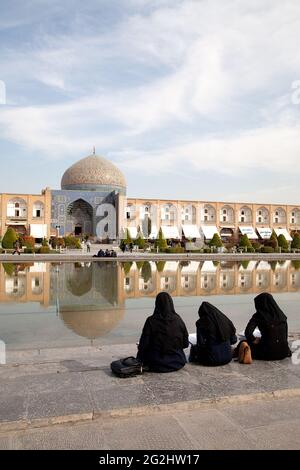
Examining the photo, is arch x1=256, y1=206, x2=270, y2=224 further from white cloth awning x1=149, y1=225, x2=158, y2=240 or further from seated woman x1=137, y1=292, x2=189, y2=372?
seated woman x1=137, y1=292, x2=189, y2=372

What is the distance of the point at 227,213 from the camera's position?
123ft

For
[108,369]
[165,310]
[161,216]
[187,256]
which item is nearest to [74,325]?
[108,369]

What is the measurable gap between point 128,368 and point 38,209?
3124 cm

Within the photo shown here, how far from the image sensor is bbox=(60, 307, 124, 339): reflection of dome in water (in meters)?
5.05

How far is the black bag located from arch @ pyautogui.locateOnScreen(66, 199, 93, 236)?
3115cm

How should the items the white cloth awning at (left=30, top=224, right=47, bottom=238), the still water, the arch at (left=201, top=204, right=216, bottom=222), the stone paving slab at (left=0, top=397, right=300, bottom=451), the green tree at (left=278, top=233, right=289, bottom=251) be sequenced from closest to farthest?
the stone paving slab at (left=0, top=397, right=300, bottom=451) → the still water → the green tree at (left=278, top=233, right=289, bottom=251) → the white cloth awning at (left=30, top=224, right=47, bottom=238) → the arch at (left=201, top=204, right=216, bottom=222)

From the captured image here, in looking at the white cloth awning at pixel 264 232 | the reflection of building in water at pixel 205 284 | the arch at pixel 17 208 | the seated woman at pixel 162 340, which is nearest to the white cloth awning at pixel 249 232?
the white cloth awning at pixel 264 232

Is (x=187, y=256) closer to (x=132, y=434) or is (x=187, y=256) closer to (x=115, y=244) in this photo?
(x=115, y=244)

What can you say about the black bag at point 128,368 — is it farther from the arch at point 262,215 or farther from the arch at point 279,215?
the arch at point 279,215

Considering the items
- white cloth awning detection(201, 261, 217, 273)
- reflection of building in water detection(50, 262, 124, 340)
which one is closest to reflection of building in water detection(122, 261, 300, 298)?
reflection of building in water detection(50, 262, 124, 340)

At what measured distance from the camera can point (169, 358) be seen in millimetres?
3334

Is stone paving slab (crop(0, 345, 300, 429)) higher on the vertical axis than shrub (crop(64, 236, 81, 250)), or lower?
lower

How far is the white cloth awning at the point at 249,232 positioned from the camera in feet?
120

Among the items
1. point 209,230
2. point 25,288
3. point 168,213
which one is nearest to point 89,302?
point 25,288
